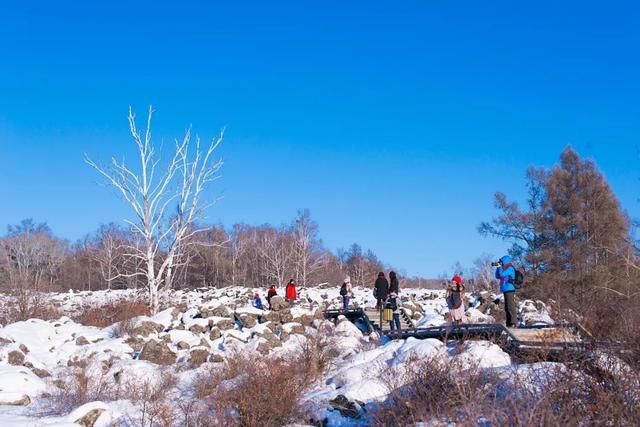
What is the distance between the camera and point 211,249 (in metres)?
61.9

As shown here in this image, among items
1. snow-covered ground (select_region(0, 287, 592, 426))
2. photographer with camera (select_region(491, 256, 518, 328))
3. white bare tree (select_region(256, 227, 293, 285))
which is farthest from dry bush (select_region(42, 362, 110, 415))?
white bare tree (select_region(256, 227, 293, 285))

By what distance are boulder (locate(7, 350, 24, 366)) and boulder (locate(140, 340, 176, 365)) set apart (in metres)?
3.31

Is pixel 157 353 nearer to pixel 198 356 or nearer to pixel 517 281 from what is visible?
pixel 198 356

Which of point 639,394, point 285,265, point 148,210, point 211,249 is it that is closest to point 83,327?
point 148,210

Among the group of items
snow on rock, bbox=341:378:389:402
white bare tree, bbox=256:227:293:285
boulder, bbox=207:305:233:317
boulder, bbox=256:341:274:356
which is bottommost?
snow on rock, bbox=341:378:389:402

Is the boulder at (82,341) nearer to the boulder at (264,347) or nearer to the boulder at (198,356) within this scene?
the boulder at (198,356)

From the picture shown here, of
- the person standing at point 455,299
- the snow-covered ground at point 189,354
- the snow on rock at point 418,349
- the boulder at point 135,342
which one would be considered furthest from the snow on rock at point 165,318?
the snow on rock at point 418,349

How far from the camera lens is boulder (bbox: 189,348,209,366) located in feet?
54.0

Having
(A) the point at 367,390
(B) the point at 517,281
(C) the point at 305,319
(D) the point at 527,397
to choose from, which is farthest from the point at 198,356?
(D) the point at 527,397

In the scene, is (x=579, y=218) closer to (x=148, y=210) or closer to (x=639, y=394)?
(x=148, y=210)

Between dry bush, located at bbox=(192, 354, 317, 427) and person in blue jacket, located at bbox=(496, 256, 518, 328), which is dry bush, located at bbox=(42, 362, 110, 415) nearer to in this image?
dry bush, located at bbox=(192, 354, 317, 427)

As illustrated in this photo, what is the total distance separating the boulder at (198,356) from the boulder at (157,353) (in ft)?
2.65

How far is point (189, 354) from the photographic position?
1723 cm

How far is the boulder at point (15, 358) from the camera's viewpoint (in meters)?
16.9
